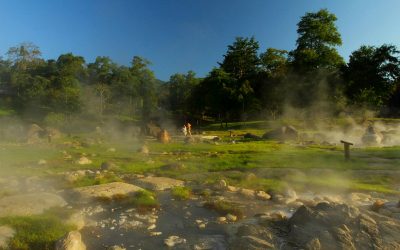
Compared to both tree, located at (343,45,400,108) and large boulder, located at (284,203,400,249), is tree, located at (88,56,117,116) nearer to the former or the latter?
tree, located at (343,45,400,108)

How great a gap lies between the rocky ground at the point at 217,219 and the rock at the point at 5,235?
Result: 3 centimetres

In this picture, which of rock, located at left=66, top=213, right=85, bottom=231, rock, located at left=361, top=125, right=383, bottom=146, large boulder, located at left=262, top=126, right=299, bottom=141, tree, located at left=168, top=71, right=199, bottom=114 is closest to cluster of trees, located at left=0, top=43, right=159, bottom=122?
tree, located at left=168, top=71, right=199, bottom=114

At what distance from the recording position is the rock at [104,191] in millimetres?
16797

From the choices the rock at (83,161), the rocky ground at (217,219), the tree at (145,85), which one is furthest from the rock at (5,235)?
the tree at (145,85)

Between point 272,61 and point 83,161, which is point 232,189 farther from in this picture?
point 272,61

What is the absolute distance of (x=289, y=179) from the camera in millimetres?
21422

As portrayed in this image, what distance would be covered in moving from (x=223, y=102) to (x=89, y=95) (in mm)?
31225

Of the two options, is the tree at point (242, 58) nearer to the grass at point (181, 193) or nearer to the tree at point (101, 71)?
the tree at point (101, 71)

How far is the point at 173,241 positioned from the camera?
482 inches

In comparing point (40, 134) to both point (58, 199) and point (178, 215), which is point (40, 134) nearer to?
point (58, 199)

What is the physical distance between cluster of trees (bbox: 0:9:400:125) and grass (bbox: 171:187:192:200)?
51.4 m

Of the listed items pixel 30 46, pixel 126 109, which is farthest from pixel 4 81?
pixel 126 109

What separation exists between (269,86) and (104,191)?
6151cm

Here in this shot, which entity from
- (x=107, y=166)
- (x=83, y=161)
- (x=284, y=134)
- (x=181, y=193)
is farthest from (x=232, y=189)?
(x=284, y=134)
